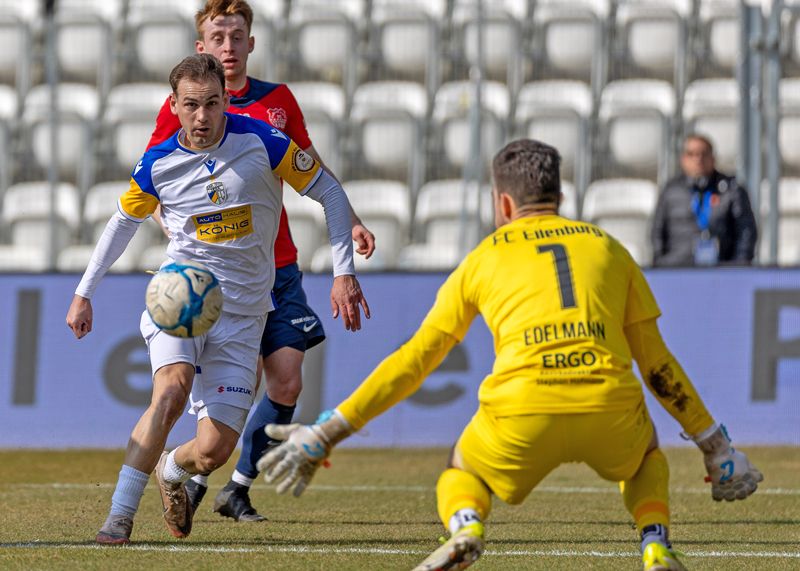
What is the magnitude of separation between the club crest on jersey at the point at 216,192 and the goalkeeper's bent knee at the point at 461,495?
210 cm

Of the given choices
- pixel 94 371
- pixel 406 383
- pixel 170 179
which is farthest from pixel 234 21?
pixel 94 371

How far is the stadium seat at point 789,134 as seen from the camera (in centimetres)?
1312

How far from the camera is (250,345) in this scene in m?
6.50

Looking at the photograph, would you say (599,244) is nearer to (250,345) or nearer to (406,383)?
(406,383)

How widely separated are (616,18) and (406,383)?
417 inches

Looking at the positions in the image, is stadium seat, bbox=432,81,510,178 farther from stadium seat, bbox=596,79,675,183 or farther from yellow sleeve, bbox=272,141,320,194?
yellow sleeve, bbox=272,141,320,194

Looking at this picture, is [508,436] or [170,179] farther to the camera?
[170,179]

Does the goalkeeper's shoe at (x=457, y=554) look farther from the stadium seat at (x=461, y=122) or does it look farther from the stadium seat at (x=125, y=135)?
the stadium seat at (x=125, y=135)

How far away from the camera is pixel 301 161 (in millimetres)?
6461

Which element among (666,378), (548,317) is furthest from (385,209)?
(548,317)

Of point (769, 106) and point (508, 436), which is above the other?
point (769, 106)

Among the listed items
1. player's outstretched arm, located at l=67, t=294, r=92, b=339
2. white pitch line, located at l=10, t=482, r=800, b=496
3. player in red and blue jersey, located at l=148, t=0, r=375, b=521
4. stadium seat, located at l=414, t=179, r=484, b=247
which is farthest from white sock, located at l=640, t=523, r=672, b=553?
stadium seat, located at l=414, t=179, r=484, b=247

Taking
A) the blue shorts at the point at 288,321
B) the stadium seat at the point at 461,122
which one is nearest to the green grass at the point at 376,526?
the blue shorts at the point at 288,321

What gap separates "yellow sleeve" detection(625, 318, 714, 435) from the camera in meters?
4.63
